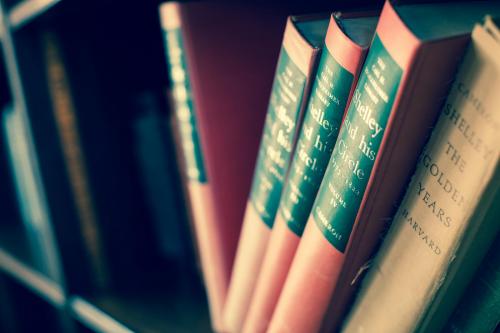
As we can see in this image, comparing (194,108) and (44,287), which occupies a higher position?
(194,108)

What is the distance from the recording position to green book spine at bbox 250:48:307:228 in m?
0.36

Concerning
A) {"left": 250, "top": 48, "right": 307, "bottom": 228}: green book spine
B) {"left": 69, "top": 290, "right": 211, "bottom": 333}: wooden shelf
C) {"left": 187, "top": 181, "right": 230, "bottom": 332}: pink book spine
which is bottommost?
{"left": 69, "top": 290, "right": 211, "bottom": 333}: wooden shelf

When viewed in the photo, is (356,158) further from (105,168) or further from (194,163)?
(105,168)

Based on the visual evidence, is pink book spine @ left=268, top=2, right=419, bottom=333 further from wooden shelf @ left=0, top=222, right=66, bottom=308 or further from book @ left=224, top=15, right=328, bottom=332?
wooden shelf @ left=0, top=222, right=66, bottom=308

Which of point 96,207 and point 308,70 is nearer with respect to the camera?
point 308,70

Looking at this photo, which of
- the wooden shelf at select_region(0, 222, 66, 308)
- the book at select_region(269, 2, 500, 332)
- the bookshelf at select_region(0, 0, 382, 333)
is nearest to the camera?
the book at select_region(269, 2, 500, 332)

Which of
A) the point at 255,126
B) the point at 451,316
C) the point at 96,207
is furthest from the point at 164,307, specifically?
the point at 451,316

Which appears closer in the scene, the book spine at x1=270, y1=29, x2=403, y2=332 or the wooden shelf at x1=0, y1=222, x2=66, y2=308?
the book spine at x1=270, y1=29, x2=403, y2=332

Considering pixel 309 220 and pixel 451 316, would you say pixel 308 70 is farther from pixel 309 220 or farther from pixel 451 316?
pixel 451 316

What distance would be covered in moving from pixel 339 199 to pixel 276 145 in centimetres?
10

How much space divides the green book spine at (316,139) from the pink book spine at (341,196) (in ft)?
0.06

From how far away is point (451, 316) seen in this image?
1.19 feet

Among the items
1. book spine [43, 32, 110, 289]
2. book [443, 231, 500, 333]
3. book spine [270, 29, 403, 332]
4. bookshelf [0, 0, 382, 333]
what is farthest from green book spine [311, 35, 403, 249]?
book spine [43, 32, 110, 289]

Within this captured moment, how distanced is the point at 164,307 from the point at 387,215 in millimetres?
449
